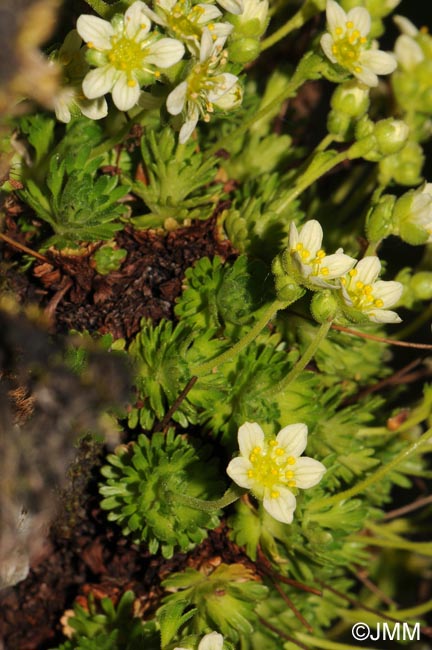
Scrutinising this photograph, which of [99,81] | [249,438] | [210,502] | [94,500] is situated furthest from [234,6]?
[94,500]

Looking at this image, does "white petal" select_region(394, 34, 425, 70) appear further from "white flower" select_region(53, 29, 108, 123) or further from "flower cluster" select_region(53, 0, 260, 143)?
"white flower" select_region(53, 29, 108, 123)

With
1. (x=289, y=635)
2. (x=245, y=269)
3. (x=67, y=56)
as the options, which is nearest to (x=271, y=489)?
(x=245, y=269)

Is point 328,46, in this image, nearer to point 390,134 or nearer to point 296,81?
point 296,81

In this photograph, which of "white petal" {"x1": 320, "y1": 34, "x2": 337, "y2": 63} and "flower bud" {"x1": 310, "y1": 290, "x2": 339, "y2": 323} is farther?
"white petal" {"x1": 320, "y1": 34, "x2": 337, "y2": 63}

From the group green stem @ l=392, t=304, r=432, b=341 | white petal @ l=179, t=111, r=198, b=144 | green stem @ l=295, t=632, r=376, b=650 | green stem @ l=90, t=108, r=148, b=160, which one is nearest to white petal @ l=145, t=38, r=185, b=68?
white petal @ l=179, t=111, r=198, b=144

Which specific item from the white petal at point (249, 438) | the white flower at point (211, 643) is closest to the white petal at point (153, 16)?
the white petal at point (249, 438)
